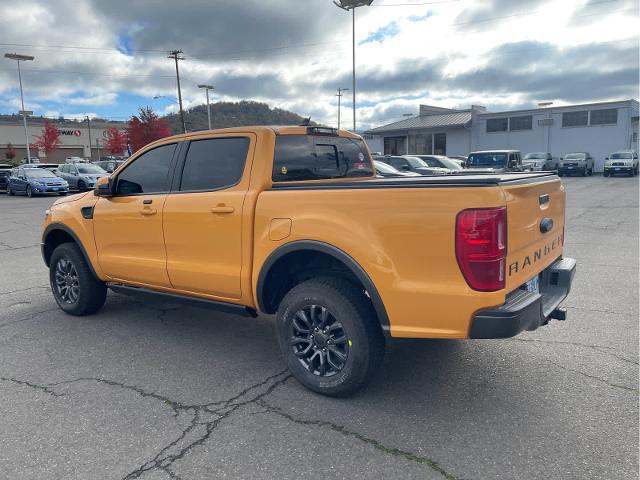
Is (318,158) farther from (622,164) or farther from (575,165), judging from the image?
(575,165)

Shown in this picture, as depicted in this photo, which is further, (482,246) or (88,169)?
(88,169)

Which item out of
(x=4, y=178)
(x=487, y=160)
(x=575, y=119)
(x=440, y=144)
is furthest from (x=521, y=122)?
(x=4, y=178)

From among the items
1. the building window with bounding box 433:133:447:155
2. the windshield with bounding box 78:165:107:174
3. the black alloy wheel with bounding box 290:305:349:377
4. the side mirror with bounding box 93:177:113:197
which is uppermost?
the building window with bounding box 433:133:447:155

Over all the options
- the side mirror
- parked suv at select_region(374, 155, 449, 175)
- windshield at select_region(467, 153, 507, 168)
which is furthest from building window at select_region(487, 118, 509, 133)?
the side mirror

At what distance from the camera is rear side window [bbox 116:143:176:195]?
4.55m

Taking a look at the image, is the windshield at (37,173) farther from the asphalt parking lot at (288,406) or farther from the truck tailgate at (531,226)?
the truck tailgate at (531,226)

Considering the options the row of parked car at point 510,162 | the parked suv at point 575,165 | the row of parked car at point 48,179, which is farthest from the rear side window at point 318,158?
the parked suv at point 575,165

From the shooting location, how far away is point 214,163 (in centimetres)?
419

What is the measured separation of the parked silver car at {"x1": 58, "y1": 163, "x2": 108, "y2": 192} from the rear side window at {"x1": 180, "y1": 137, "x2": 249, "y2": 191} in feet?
73.4

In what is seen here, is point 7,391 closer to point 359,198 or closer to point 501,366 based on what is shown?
point 359,198

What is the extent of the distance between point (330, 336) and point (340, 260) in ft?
1.83

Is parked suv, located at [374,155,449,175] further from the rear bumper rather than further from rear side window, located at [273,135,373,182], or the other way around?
the rear bumper

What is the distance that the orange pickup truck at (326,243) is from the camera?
114 inches

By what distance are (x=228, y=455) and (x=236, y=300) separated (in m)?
1.37
